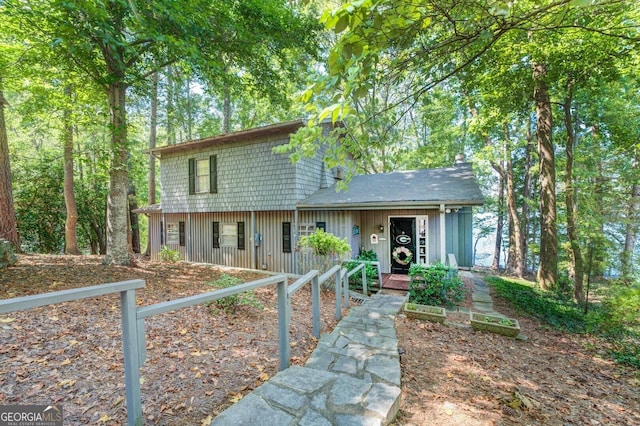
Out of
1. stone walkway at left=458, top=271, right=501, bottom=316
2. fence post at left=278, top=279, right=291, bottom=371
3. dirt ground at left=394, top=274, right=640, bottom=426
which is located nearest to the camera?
dirt ground at left=394, top=274, right=640, bottom=426

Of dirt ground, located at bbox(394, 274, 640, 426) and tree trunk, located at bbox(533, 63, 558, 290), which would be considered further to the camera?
tree trunk, located at bbox(533, 63, 558, 290)

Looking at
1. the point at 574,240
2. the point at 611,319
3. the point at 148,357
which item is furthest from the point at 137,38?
the point at 574,240

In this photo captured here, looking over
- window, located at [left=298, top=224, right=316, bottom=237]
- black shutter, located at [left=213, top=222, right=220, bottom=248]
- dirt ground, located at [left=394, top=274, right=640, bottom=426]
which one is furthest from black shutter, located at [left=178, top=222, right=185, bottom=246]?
dirt ground, located at [left=394, top=274, right=640, bottom=426]

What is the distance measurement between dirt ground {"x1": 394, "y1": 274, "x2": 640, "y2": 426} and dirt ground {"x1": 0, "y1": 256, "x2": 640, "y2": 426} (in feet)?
0.05

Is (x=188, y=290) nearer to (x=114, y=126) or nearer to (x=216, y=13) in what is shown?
(x=114, y=126)

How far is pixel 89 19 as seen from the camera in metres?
5.15

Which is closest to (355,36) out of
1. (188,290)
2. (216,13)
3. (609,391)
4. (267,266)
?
(609,391)

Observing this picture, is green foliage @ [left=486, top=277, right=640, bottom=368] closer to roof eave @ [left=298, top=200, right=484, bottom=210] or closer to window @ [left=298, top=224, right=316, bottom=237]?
roof eave @ [left=298, top=200, right=484, bottom=210]

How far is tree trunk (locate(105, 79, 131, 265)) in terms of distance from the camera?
714cm

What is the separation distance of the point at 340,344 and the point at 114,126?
290 inches

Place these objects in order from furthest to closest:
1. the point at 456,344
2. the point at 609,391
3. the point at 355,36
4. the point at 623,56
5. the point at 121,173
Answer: the point at 121,173 < the point at 623,56 < the point at 456,344 < the point at 609,391 < the point at 355,36

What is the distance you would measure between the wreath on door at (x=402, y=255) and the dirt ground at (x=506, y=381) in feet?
14.2

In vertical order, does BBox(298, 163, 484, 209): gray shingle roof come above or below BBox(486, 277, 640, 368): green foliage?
above

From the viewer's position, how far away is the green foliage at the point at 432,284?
605cm
